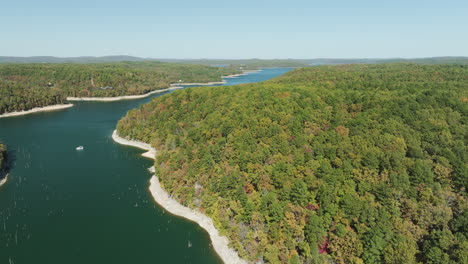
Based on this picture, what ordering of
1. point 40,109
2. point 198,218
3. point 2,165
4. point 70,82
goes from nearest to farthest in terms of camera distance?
point 198,218 → point 2,165 → point 40,109 → point 70,82

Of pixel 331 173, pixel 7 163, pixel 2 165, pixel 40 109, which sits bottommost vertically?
pixel 7 163

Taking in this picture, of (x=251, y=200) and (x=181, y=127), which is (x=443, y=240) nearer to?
(x=251, y=200)

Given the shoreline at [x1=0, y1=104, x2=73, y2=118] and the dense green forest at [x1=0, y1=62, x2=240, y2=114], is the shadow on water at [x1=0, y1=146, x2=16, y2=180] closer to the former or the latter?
the shoreline at [x1=0, y1=104, x2=73, y2=118]

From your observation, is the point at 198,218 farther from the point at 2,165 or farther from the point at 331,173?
the point at 2,165

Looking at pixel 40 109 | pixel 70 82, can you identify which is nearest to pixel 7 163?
pixel 40 109

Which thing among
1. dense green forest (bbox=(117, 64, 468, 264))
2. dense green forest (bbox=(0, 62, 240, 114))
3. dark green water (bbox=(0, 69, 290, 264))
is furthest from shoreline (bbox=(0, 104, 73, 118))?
dense green forest (bbox=(117, 64, 468, 264))

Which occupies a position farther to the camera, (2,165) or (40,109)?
(40,109)
